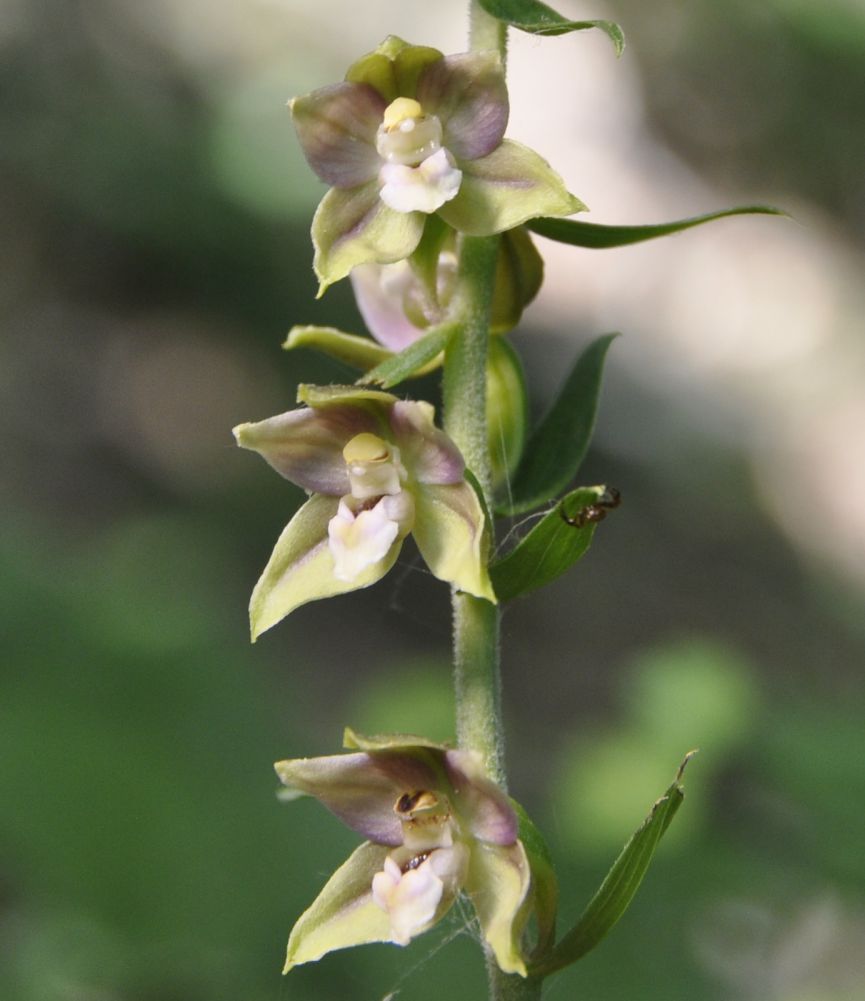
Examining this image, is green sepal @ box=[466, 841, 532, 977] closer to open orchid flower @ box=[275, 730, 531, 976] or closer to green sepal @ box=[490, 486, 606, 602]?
open orchid flower @ box=[275, 730, 531, 976]

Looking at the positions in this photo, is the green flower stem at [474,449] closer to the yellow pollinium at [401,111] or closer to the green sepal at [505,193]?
the green sepal at [505,193]

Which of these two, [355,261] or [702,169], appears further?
[702,169]

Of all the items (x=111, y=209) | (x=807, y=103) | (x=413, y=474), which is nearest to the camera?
(x=413, y=474)

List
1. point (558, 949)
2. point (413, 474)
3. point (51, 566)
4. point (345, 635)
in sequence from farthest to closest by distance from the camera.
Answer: point (345, 635) → point (51, 566) → point (413, 474) → point (558, 949)

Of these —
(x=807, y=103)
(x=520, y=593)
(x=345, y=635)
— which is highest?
(x=520, y=593)

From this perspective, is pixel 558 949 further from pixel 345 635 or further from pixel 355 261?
pixel 345 635

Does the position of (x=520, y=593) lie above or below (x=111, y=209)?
above

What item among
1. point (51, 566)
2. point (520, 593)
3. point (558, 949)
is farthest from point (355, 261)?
point (51, 566)

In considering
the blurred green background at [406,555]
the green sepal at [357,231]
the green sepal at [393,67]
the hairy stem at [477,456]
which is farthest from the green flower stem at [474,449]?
the blurred green background at [406,555]
